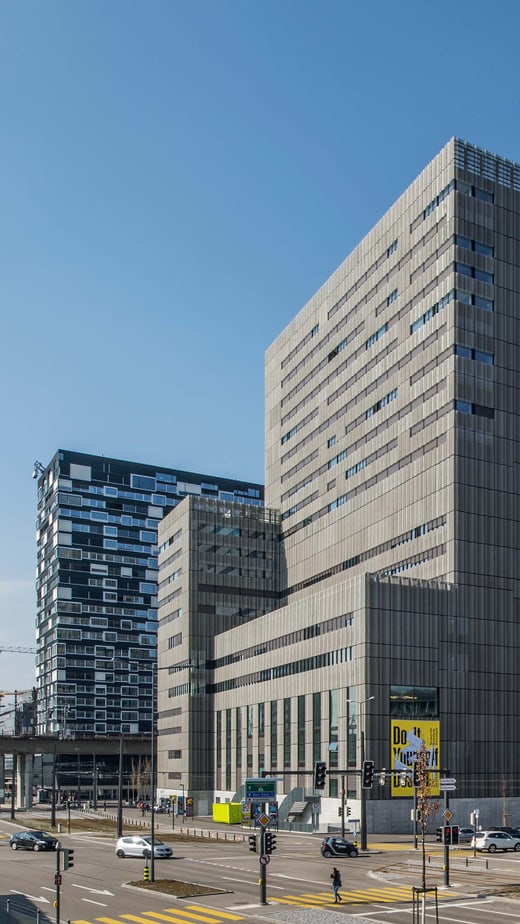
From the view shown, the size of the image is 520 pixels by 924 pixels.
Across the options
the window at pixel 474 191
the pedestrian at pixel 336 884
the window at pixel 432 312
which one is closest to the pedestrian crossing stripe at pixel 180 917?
the pedestrian at pixel 336 884

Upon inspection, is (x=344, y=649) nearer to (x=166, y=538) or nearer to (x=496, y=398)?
(x=496, y=398)

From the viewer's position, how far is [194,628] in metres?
148

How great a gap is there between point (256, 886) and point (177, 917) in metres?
12.3

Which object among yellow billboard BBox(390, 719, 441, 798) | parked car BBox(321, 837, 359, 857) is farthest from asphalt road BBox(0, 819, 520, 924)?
yellow billboard BBox(390, 719, 441, 798)

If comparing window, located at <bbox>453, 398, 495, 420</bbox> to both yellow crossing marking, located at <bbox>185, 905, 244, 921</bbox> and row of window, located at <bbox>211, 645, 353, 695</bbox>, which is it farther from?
yellow crossing marking, located at <bbox>185, 905, 244, 921</bbox>

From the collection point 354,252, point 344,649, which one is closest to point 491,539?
point 344,649

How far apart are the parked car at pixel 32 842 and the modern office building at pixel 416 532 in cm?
2899

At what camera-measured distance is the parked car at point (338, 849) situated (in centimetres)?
7325

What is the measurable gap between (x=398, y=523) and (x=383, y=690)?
22013 mm

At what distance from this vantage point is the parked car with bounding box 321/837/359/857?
7325 centimetres

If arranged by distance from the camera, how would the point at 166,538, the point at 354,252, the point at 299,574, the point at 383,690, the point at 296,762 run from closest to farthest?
the point at 383,690 < the point at 296,762 < the point at 354,252 < the point at 299,574 < the point at 166,538

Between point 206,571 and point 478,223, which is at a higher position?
point 478,223

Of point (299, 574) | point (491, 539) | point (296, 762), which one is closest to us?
point (491, 539)

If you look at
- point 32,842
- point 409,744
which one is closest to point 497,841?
point 409,744
